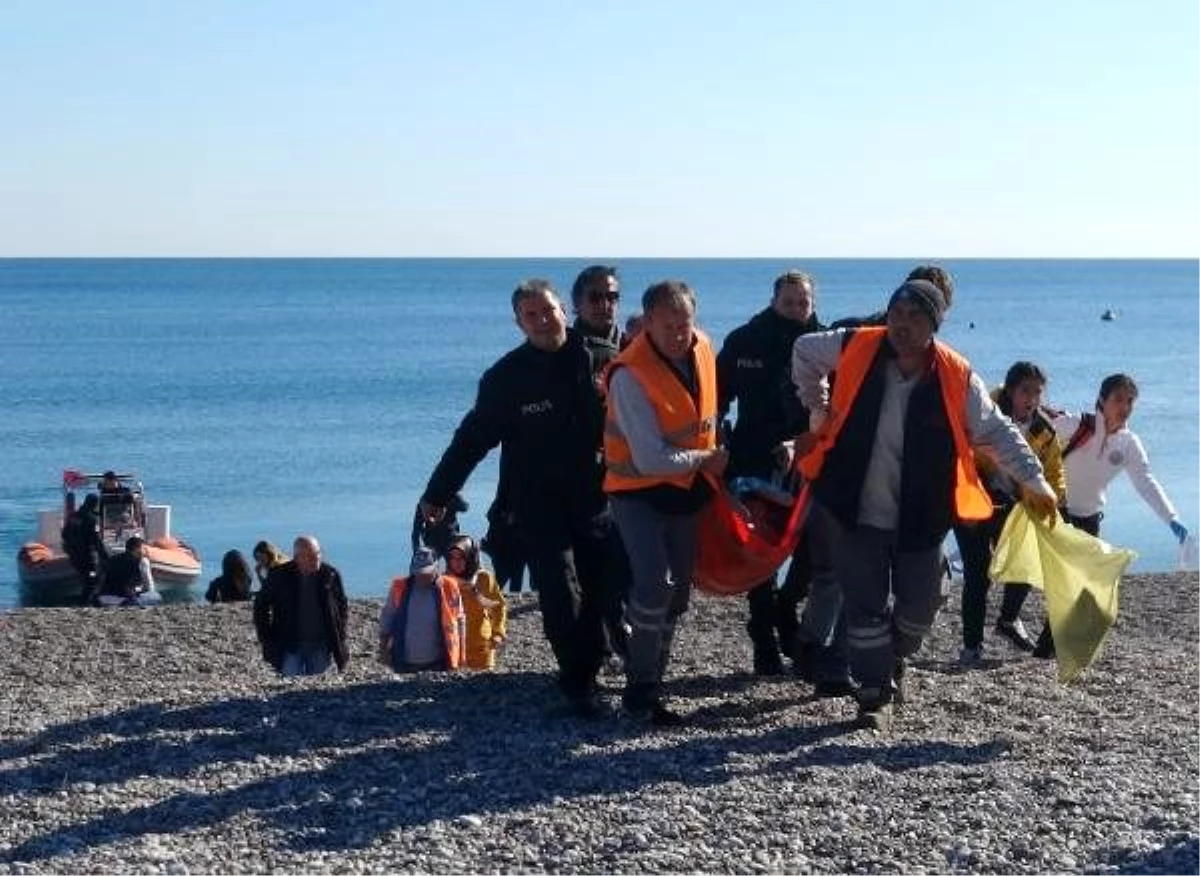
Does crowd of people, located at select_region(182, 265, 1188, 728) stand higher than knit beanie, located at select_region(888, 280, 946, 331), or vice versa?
knit beanie, located at select_region(888, 280, 946, 331)

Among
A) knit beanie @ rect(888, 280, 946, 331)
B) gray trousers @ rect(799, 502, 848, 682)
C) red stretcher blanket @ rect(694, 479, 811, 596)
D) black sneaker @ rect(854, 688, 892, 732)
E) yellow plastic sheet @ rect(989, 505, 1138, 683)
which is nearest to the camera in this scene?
knit beanie @ rect(888, 280, 946, 331)

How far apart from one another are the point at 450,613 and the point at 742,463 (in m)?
2.07

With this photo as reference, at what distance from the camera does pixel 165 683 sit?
1061cm

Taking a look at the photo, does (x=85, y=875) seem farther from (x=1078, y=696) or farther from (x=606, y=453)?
(x=1078, y=696)

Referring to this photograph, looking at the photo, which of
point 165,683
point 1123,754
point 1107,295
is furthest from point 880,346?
point 1107,295

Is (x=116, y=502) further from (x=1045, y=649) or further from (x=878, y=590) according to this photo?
(x=878, y=590)

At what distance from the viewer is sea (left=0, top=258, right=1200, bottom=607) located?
34.9 meters

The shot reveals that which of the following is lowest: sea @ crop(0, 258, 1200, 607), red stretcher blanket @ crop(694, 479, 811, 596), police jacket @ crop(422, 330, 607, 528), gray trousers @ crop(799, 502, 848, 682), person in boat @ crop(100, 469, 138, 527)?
sea @ crop(0, 258, 1200, 607)

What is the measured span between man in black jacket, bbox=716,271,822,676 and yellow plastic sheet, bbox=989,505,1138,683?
1.14 m

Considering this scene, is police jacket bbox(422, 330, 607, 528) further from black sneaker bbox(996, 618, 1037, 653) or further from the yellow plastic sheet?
black sneaker bbox(996, 618, 1037, 653)

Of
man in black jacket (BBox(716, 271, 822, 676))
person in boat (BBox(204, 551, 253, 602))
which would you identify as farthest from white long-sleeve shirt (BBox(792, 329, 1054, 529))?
person in boat (BBox(204, 551, 253, 602))

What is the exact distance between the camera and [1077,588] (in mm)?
8414

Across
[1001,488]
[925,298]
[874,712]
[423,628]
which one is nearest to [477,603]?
[423,628]

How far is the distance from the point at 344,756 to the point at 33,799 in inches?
47.3
